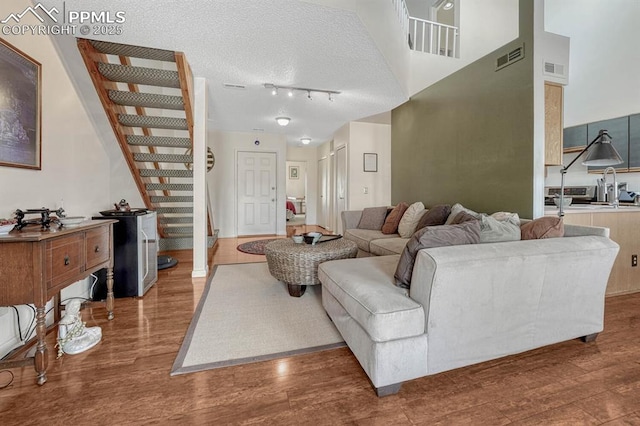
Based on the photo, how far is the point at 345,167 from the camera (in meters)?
5.63

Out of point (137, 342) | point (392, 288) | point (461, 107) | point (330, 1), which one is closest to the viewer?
point (392, 288)

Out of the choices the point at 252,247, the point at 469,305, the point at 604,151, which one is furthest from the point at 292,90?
the point at 604,151

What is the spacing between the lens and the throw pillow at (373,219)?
3992 millimetres

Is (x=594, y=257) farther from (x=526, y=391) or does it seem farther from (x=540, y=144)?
(x=540, y=144)

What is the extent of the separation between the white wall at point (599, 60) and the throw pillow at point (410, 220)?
2836 mm

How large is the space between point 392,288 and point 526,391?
81 cm

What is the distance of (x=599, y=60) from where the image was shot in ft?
12.6

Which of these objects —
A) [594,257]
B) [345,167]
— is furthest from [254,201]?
[594,257]

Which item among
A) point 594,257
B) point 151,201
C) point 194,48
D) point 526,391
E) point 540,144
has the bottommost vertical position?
point 526,391

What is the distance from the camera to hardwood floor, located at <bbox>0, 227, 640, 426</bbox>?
119cm

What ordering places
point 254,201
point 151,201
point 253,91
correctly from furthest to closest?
point 254,201
point 151,201
point 253,91

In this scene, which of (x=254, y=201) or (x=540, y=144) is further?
(x=254, y=201)

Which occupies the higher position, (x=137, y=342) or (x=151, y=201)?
(x=151, y=201)

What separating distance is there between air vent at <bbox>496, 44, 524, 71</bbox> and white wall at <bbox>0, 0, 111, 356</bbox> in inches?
155
